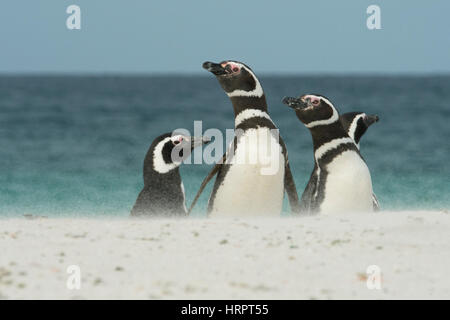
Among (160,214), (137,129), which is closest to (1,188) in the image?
(160,214)

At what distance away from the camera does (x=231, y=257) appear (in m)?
4.93

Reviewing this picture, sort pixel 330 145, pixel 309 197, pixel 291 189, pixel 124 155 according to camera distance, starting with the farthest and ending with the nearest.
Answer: pixel 124 155 < pixel 291 189 < pixel 309 197 < pixel 330 145

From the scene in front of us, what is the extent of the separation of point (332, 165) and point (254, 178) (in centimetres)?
68

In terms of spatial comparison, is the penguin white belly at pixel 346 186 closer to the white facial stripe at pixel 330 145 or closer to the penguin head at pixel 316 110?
the white facial stripe at pixel 330 145

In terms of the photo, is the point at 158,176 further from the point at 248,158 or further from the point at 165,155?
the point at 248,158

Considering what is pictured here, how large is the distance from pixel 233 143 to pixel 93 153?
570 inches

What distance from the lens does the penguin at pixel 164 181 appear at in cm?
714

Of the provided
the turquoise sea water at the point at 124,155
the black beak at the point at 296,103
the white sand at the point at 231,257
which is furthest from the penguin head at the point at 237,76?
the turquoise sea water at the point at 124,155

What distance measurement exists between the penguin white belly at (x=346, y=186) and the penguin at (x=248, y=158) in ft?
1.40

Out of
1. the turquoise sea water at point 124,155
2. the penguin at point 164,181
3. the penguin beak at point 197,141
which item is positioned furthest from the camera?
the turquoise sea water at point 124,155

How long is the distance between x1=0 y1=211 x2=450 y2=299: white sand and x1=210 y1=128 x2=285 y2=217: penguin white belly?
1.02 meters

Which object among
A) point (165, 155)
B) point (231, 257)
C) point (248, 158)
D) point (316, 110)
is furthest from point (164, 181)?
point (231, 257)

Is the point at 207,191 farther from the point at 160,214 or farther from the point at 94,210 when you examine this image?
the point at 160,214
